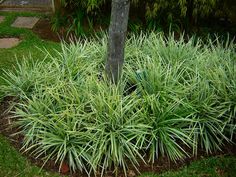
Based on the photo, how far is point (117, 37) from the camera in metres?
3.90

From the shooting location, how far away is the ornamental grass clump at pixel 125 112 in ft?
11.7

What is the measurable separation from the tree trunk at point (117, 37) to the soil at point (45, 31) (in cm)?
260

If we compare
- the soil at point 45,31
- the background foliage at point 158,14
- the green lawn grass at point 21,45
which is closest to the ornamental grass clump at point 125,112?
the green lawn grass at point 21,45

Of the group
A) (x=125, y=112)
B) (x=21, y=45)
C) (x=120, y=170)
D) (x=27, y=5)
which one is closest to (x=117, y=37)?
(x=125, y=112)

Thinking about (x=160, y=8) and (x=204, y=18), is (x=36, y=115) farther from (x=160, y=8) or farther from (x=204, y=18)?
(x=204, y=18)

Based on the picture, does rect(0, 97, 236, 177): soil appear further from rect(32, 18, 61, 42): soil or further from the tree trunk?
rect(32, 18, 61, 42): soil

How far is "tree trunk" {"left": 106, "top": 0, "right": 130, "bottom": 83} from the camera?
12.4 ft

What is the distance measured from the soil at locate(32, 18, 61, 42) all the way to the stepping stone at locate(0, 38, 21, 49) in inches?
15.0

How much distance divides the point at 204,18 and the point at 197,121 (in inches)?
128

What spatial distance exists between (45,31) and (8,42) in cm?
67

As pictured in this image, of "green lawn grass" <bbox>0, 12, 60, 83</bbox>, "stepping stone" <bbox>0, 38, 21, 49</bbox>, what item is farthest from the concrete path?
"stepping stone" <bbox>0, 38, 21, 49</bbox>

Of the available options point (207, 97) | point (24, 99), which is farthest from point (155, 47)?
point (24, 99)

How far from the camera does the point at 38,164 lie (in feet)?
11.9

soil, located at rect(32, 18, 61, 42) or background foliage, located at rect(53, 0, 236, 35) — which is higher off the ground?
background foliage, located at rect(53, 0, 236, 35)
